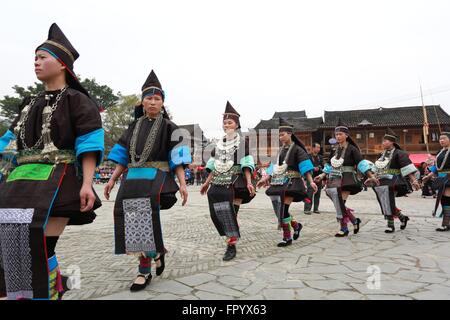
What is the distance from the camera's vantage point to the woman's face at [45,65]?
262 cm

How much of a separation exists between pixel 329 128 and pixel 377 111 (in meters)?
7.12

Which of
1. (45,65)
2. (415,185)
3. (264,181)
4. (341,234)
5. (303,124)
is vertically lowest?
(341,234)

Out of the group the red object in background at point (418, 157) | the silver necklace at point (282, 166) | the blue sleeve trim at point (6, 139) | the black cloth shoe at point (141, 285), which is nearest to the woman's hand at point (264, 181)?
the silver necklace at point (282, 166)

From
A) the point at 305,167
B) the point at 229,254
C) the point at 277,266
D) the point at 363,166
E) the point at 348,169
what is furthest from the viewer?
the point at 348,169

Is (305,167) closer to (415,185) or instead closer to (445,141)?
(415,185)

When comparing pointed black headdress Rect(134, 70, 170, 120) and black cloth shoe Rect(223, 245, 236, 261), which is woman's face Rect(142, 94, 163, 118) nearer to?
pointed black headdress Rect(134, 70, 170, 120)

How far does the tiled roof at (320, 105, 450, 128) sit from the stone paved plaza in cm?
3667

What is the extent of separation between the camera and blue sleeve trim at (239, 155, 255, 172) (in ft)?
16.3

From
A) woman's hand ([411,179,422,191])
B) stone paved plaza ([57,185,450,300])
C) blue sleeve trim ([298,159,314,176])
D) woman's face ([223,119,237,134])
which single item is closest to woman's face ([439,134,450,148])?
woman's hand ([411,179,422,191])

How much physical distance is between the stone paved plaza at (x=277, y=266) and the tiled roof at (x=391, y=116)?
3667 centimetres

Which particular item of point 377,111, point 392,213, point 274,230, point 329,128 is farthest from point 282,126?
point 377,111

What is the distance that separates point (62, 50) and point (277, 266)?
10.9ft

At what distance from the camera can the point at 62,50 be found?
270 centimetres

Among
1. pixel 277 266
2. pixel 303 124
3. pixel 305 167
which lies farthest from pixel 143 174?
pixel 303 124
